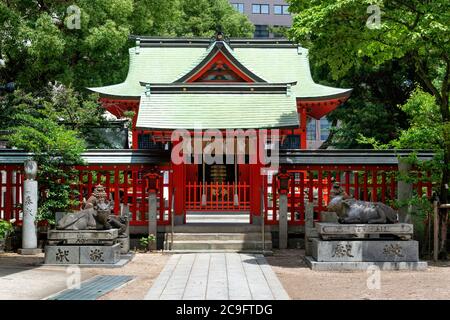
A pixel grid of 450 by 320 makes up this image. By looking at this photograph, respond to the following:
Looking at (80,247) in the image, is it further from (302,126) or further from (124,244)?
(302,126)

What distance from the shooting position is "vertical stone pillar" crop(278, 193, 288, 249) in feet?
59.0

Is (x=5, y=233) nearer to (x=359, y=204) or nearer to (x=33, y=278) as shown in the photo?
(x=33, y=278)

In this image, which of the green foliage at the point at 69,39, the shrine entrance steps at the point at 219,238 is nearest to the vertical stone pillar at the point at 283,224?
the shrine entrance steps at the point at 219,238

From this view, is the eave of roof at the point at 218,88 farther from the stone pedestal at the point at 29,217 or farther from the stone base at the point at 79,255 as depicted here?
the stone base at the point at 79,255

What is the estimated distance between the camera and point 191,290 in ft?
34.7

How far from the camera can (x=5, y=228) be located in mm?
16562

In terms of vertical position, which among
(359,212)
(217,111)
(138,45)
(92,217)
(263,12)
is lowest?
(92,217)

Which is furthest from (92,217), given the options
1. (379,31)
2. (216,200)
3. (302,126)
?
(302,126)

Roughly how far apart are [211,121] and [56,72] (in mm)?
12416

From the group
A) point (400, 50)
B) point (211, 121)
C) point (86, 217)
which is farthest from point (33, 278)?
point (400, 50)

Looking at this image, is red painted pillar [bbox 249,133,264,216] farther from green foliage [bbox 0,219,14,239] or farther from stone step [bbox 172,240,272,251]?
green foliage [bbox 0,219,14,239]

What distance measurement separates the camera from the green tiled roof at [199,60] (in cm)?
2716

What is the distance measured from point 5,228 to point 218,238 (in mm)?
6313

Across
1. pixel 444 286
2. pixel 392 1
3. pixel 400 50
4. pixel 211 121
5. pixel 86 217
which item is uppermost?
pixel 392 1
